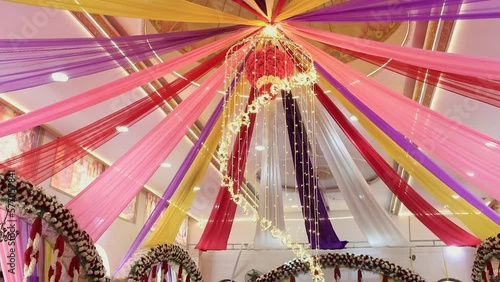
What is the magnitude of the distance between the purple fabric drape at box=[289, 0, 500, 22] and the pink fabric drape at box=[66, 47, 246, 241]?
3.68 ft

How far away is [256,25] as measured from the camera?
3.20m

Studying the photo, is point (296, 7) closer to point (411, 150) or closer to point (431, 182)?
point (411, 150)

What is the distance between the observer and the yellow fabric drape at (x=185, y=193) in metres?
4.54

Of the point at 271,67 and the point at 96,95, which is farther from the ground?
the point at 271,67

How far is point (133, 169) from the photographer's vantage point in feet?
12.1

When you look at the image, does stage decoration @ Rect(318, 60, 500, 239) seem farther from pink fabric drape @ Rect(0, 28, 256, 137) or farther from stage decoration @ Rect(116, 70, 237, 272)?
pink fabric drape @ Rect(0, 28, 256, 137)

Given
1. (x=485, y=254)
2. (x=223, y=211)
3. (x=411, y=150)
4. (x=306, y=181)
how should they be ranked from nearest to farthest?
(x=485, y=254) < (x=411, y=150) < (x=223, y=211) < (x=306, y=181)

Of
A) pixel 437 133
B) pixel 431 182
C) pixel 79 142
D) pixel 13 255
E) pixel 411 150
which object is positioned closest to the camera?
pixel 13 255

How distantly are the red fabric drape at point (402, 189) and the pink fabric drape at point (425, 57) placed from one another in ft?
4.17

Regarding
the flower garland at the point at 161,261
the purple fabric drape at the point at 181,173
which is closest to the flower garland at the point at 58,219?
the flower garland at the point at 161,261

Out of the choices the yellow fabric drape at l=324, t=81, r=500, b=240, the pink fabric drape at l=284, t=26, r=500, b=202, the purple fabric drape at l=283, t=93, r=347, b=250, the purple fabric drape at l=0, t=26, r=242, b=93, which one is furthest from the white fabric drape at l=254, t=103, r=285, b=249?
the purple fabric drape at l=0, t=26, r=242, b=93

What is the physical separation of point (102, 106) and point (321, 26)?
2.58 meters

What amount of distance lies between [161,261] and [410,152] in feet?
8.74

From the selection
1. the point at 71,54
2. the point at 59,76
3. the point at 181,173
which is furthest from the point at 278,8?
the point at 181,173
